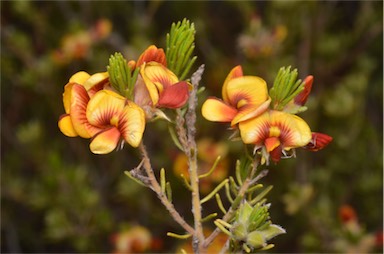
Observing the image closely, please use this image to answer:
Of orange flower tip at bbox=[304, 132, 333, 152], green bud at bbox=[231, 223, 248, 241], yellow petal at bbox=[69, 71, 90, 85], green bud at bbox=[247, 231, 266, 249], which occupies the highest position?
yellow petal at bbox=[69, 71, 90, 85]

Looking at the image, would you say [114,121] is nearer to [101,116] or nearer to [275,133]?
[101,116]

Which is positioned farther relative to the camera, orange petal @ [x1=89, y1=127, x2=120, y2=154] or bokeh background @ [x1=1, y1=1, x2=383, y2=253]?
bokeh background @ [x1=1, y1=1, x2=383, y2=253]

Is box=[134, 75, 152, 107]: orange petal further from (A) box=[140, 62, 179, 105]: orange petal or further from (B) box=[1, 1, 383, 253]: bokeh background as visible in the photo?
(B) box=[1, 1, 383, 253]: bokeh background

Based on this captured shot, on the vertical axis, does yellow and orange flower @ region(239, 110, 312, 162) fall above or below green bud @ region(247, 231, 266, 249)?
above

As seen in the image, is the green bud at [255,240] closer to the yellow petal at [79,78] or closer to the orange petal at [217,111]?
the orange petal at [217,111]

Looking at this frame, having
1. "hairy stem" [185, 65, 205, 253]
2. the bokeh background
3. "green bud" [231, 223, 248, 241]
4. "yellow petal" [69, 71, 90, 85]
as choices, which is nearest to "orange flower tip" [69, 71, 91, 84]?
"yellow petal" [69, 71, 90, 85]

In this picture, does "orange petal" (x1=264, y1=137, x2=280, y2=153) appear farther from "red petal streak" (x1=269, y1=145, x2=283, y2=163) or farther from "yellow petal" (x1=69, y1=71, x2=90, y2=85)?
"yellow petal" (x1=69, y1=71, x2=90, y2=85)

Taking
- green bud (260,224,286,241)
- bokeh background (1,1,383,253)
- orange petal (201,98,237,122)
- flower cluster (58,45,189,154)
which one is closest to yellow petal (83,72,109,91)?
flower cluster (58,45,189,154)
